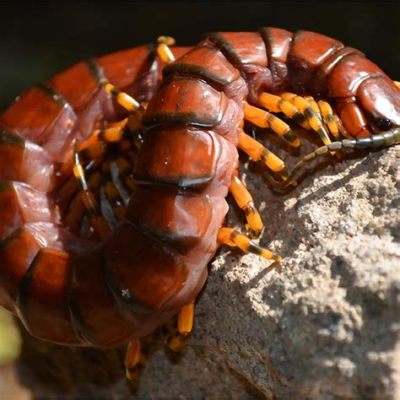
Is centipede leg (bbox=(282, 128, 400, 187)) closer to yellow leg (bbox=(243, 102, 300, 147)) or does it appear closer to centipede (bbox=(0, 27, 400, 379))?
centipede (bbox=(0, 27, 400, 379))

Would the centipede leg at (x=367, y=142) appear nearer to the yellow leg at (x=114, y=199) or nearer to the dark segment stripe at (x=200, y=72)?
the dark segment stripe at (x=200, y=72)

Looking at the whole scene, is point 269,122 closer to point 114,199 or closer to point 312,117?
point 312,117

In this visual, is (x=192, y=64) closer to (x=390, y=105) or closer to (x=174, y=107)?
(x=174, y=107)

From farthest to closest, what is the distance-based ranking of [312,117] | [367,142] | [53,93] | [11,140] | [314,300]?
[53,93], [11,140], [312,117], [367,142], [314,300]

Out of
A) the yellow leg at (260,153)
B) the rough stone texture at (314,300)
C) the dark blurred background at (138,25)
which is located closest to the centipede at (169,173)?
the yellow leg at (260,153)

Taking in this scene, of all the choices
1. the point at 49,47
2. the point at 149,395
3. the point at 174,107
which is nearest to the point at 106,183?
the point at 174,107

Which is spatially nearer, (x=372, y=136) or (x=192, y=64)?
(x=372, y=136)

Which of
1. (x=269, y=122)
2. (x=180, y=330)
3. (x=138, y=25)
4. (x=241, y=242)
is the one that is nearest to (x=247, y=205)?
(x=241, y=242)
